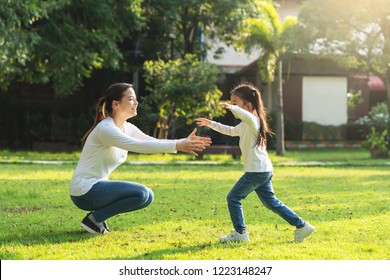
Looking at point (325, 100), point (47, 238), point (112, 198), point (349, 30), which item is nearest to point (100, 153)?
point (112, 198)

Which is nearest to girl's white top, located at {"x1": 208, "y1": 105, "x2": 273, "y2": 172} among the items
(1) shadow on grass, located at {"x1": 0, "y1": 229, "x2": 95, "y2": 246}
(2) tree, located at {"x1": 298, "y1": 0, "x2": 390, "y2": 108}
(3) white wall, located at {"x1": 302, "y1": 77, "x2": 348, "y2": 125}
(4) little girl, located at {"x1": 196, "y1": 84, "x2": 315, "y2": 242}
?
(4) little girl, located at {"x1": 196, "y1": 84, "x2": 315, "y2": 242}

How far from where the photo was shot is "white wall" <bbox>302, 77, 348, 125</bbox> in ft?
108

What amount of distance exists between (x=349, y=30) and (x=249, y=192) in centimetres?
1961

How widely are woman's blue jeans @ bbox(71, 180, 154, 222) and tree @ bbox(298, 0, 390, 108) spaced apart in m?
18.9

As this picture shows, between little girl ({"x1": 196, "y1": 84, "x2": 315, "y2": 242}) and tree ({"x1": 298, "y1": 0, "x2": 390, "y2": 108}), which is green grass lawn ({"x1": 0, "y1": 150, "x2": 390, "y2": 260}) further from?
tree ({"x1": 298, "y1": 0, "x2": 390, "y2": 108})

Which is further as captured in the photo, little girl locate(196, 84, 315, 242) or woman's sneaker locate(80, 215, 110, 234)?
woman's sneaker locate(80, 215, 110, 234)

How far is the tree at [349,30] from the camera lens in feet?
82.3

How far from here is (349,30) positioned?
84.9 ft

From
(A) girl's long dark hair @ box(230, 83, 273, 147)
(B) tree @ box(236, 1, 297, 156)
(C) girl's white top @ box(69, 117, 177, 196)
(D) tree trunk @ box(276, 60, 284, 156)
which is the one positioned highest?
(B) tree @ box(236, 1, 297, 156)

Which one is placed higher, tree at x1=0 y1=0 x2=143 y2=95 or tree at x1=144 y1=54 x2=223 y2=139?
tree at x1=0 y1=0 x2=143 y2=95

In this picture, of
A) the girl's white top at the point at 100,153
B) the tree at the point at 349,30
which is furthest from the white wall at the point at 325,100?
the girl's white top at the point at 100,153

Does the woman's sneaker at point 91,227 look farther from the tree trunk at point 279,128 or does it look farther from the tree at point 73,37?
the tree trunk at point 279,128

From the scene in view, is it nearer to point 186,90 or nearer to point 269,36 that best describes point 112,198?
point 186,90

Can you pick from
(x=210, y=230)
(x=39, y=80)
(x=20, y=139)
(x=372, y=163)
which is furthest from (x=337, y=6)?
(x=210, y=230)
